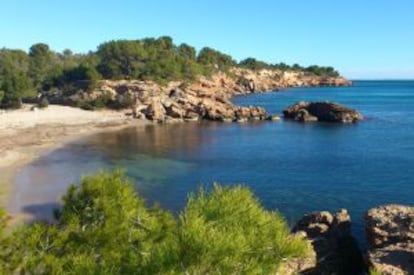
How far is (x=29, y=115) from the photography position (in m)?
84.5

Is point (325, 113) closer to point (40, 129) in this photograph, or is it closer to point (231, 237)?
point (40, 129)

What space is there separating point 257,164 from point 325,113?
129ft

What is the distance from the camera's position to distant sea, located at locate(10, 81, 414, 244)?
4034cm

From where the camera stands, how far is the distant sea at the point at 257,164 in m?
40.3

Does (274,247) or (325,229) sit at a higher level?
Answer: (274,247)

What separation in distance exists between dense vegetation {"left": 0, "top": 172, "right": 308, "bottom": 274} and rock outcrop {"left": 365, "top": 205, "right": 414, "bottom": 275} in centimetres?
1076

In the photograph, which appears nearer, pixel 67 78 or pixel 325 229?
pixel 325 229

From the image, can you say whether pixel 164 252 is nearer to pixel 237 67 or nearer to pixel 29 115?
pixel 29 115

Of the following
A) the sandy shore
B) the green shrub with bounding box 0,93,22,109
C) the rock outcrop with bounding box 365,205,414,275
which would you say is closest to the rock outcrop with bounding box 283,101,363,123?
the sandy shore

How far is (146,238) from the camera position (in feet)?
42.6

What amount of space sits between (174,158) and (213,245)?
49431mm

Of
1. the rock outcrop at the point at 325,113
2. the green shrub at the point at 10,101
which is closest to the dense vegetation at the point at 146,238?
the rock outcrop at the point at 325,113

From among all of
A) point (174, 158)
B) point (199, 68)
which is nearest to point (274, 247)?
point (174, 158)

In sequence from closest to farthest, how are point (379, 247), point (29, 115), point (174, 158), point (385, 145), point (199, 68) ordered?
point (379, 247) → point (174, 158) → point (385, 145) → point (29, 115) → point (199, 68)
